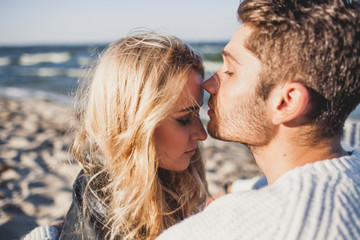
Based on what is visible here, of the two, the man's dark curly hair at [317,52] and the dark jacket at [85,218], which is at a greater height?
the man's dark curly hair at [317,52]

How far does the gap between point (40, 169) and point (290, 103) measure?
399cm

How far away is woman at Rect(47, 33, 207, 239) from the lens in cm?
215

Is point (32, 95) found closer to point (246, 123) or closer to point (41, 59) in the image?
point (246, 123)

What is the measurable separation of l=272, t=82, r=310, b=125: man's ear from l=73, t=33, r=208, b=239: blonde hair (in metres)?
0.71

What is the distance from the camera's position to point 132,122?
221cm

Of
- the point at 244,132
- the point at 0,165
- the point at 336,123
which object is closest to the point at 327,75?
the point at 336,123

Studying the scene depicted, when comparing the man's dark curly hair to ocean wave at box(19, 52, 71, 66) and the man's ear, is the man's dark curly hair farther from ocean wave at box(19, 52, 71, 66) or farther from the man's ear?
ocean wave at box(19, 52, 71, 66)

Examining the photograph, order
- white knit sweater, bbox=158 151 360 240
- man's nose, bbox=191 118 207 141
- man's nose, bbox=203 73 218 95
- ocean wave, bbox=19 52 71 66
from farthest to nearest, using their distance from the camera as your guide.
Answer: ocean wave, bbox=19 52 71 66 < man's nose, bbox=191 118 207 141 < man's nose, bbox=203 73 218 95 < white knit sweater, bbox=158 151 360 240

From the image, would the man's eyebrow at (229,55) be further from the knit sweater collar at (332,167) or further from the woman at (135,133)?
the knit sweater collar at (332,167)

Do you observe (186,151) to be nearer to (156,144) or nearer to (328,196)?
(156,144)

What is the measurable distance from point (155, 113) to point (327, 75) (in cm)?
113

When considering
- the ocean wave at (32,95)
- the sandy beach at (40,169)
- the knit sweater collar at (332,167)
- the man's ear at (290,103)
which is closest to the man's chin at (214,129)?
the man's ear at (290,103)

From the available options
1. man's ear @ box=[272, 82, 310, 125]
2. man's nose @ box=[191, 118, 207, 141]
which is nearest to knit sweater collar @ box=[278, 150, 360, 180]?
man's ear @ box=[272, 82, 310, 125]

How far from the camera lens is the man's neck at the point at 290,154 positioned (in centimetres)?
174
